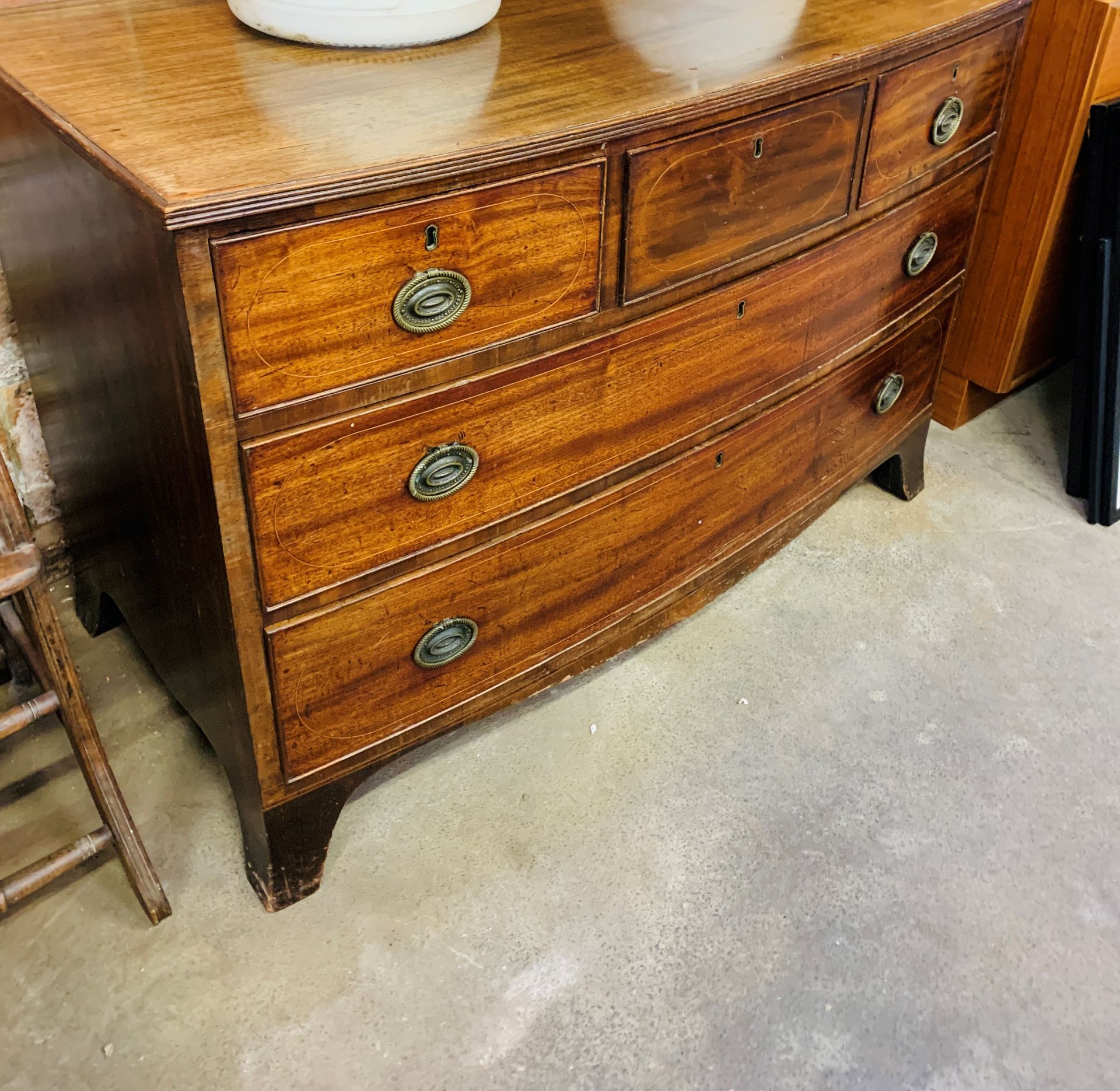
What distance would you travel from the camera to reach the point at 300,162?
1.04 m

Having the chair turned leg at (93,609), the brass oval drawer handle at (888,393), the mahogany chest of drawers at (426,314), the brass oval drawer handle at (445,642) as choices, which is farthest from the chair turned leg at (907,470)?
the chair turned leg at (93,609)

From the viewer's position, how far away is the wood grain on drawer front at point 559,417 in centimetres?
117

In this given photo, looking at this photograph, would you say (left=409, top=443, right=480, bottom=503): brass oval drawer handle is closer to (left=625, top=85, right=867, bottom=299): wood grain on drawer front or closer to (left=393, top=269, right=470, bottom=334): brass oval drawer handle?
(left=393, top=269, right=470, bottom=334): brass oval drawer handle

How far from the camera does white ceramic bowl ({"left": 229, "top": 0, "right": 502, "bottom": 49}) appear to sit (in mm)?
1271

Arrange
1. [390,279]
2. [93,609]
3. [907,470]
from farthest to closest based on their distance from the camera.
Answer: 1. [907,470]
2. [93,609]
3. [390,279]

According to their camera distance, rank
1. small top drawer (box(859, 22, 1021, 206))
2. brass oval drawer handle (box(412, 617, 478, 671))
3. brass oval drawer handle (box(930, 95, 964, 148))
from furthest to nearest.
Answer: brass oval drawer handle (box(930, 95, 964, 148)) < small top drawer (box(859, 22, 1021, 206)) < brass oval drawer handle (box(412, 617, 478, 671))

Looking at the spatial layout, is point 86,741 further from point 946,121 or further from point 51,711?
point 946,121

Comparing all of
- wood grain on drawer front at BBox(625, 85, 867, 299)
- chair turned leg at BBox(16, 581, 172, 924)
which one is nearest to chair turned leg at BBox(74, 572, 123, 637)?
chair turned leg at BBox(16, 581, 172, 924)

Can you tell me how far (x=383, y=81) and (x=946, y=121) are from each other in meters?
0.92

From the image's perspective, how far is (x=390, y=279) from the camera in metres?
1.11

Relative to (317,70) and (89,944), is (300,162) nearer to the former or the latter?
(317,70)

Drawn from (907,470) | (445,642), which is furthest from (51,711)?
(907,470)

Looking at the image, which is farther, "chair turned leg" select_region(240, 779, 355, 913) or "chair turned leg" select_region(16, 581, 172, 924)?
"chair turned leg" select_region(240, 779, 355, 913)

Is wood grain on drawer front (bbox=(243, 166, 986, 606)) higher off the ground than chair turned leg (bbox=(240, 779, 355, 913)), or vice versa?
wood grain on drawer front (bbox=(243, 166, 986, 606))
